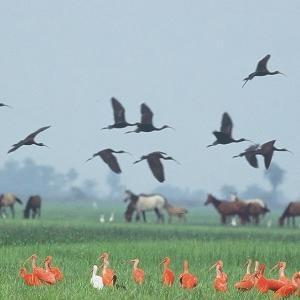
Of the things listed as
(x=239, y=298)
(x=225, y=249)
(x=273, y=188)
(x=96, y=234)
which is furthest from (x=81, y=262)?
(x=273, y=188)

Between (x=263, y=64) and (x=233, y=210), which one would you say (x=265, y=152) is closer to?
(x=263, y=64)

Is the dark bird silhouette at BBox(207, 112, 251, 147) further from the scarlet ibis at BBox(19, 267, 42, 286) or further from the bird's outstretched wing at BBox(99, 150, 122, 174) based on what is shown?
the scarlet ibis at BBox(19, 267, 42, 286)

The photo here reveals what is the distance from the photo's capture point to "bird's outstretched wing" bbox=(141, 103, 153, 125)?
19.5m

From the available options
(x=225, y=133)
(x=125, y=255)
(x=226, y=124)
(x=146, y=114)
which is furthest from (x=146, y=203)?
(x=225, y=133)

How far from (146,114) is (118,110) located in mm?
652

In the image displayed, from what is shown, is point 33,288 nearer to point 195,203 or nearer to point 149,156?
point 149,156

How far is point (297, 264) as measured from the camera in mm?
24047

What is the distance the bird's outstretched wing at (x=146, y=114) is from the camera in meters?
19.5

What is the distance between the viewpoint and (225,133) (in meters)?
18.1

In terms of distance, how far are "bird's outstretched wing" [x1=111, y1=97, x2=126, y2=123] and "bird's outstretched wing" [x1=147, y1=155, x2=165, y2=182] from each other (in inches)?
37.6

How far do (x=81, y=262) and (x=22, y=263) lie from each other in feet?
4.86

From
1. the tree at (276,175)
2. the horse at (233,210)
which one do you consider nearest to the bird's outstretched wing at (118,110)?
the horse at (233,210)

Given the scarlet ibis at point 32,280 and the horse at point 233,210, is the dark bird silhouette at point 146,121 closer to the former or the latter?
the scarlet ibis at point 32,280

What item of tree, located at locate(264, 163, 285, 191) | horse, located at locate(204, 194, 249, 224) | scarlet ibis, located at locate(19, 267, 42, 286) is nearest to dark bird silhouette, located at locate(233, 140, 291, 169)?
scarlet ibis, located at locate(19, 267, 42, 286)
